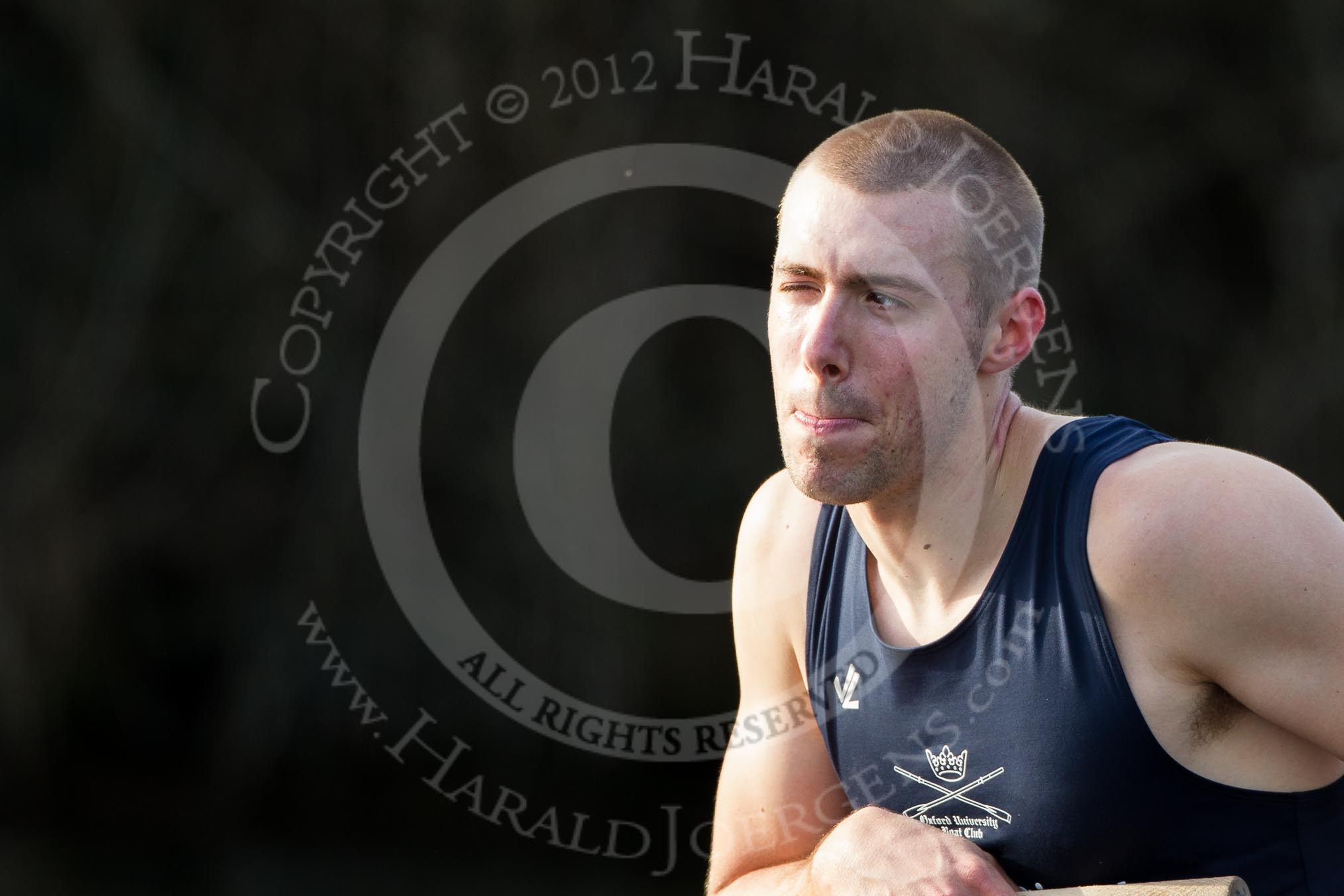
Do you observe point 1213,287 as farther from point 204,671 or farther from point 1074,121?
point 204,671

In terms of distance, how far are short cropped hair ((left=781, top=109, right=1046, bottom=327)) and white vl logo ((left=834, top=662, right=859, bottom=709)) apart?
1.12 feet

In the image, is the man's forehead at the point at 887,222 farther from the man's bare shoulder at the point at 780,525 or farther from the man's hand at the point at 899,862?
the man's hand at the point at 899,862

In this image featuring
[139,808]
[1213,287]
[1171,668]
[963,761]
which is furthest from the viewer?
[139,808]

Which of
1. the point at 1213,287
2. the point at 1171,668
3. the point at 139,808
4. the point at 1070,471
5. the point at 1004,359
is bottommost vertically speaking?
the point at 139,808

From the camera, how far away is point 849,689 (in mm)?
1319

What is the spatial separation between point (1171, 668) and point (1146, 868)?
6.7 inches

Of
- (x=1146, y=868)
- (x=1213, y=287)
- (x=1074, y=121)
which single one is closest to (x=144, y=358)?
(x=1074, y=121)

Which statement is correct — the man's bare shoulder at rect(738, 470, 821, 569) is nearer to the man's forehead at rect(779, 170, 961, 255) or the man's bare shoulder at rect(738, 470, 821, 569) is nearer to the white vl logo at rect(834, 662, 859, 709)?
the white vl logo at rect(834, 662, 859, 709)

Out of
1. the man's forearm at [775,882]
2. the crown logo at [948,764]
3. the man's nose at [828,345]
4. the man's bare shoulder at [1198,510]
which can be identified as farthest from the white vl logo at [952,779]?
the man's nose at [828,345]

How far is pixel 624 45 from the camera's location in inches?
97.6

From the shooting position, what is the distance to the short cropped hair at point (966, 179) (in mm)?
1239

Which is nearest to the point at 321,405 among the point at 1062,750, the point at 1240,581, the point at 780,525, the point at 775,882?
the point at 780,525

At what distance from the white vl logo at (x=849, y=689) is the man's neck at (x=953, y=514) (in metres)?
0.08

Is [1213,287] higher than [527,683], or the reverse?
[1213,287]
